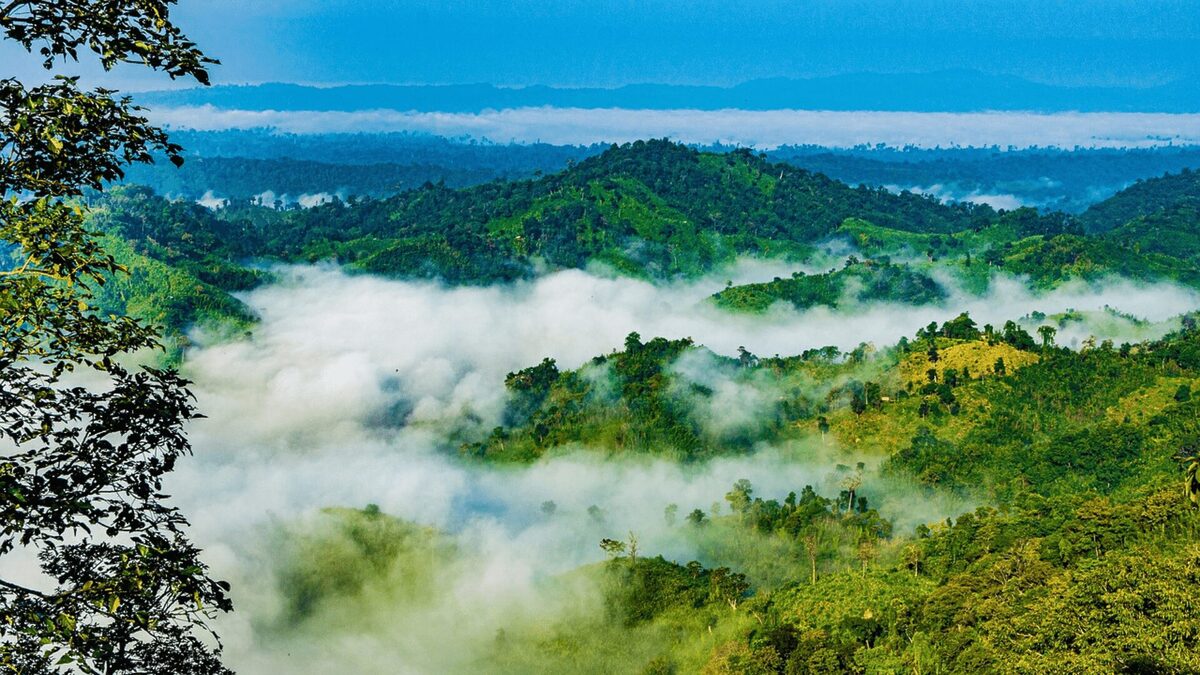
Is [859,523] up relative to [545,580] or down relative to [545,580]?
Answer: up

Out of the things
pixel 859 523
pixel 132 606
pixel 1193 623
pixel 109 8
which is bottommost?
pixel 859 523

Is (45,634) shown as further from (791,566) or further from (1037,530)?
(791,566)

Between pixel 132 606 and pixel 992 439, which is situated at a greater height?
pixel 132 606

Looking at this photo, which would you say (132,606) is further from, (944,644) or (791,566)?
(791,566)

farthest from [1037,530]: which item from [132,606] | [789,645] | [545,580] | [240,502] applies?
[240,502]

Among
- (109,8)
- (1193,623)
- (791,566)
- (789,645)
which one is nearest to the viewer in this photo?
(109,8)

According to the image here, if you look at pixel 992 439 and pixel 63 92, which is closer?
pixel 63 92

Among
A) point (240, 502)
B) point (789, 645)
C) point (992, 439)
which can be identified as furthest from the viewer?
point (240, 502)

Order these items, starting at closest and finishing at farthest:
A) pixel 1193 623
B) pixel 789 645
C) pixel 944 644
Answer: pixel 1193 623 → pixel 944 644 → pixel 789 645

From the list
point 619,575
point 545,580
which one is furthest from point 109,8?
point 545,580
